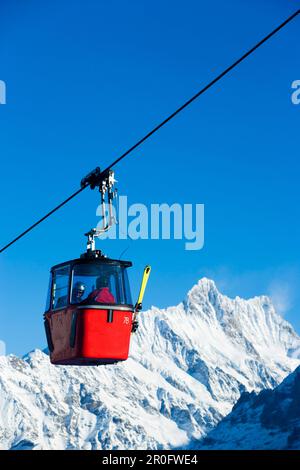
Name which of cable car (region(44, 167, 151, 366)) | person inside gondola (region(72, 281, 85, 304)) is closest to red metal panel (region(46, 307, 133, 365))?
cable car (region(44, 167, 151, 366))

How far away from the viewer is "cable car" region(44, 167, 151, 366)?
1017 inches

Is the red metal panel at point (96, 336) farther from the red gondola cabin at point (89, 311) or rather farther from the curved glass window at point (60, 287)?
the curved glass window at point (60, 287)

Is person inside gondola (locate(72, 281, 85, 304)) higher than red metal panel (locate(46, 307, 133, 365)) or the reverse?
higher

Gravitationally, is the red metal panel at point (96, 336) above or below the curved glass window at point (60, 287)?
below

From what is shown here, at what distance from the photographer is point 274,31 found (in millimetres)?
17469

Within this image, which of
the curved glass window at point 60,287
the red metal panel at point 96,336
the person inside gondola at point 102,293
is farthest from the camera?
the curved glass window at point 60,287

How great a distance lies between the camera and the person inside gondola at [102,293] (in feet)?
86.7

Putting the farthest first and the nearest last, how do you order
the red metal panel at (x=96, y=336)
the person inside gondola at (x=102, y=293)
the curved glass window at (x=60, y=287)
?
the curved glass window at (x=60, y=287)
the person inside gondola at (x=102, y=293)
the red metal panel at (x=96, y=336)

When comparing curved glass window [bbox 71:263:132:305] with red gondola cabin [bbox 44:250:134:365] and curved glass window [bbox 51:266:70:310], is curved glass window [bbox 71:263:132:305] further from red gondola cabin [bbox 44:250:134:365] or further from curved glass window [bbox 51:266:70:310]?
curved glass window [bbox 51:266:70:310]

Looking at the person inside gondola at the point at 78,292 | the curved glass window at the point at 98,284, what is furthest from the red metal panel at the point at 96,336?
the curved glass window at the point at 98,284

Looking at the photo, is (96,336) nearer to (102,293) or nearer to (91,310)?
(91,310)

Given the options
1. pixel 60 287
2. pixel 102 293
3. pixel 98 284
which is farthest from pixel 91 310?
pixel 60 287
